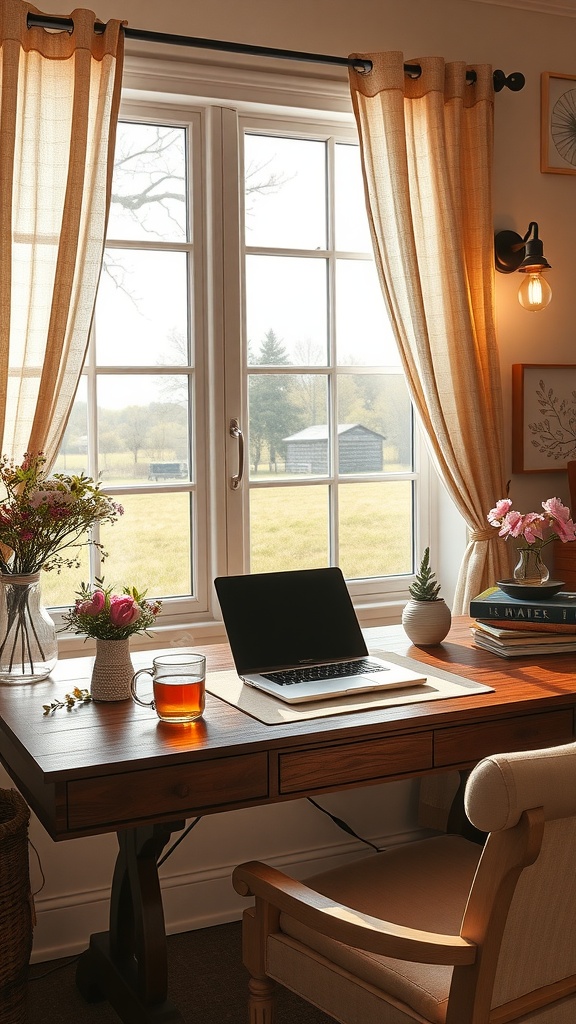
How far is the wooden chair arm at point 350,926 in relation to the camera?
4.52 ft

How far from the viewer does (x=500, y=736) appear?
1.91 m

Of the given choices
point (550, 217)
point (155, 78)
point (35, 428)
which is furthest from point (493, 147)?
point (35, 428)

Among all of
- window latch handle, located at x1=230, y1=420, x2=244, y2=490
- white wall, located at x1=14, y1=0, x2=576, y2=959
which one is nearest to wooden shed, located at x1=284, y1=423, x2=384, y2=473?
window latch handle, located at x1=230, y1=420, x2=244, y2=490

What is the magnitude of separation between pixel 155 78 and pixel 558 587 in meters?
1.69

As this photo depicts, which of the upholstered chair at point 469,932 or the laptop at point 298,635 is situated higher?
the laptop at point 298,635

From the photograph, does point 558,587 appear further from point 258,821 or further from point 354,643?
point 258,821

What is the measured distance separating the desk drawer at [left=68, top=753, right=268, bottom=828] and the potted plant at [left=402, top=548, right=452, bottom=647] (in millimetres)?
736

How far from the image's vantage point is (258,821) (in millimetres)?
2797

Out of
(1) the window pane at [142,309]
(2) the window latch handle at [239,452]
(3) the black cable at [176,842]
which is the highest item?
(1) the window pane at [142,309]

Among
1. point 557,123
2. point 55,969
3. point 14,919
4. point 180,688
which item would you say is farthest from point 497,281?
point 55,969

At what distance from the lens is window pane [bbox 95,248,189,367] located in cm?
270

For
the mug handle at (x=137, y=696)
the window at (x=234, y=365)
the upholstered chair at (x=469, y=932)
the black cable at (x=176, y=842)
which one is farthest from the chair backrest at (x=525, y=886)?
the window at (x=234, y=365)

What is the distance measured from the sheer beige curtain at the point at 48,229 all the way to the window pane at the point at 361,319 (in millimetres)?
880

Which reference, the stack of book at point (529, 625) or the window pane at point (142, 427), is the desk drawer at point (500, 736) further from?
the window pane at point (142, 427)
